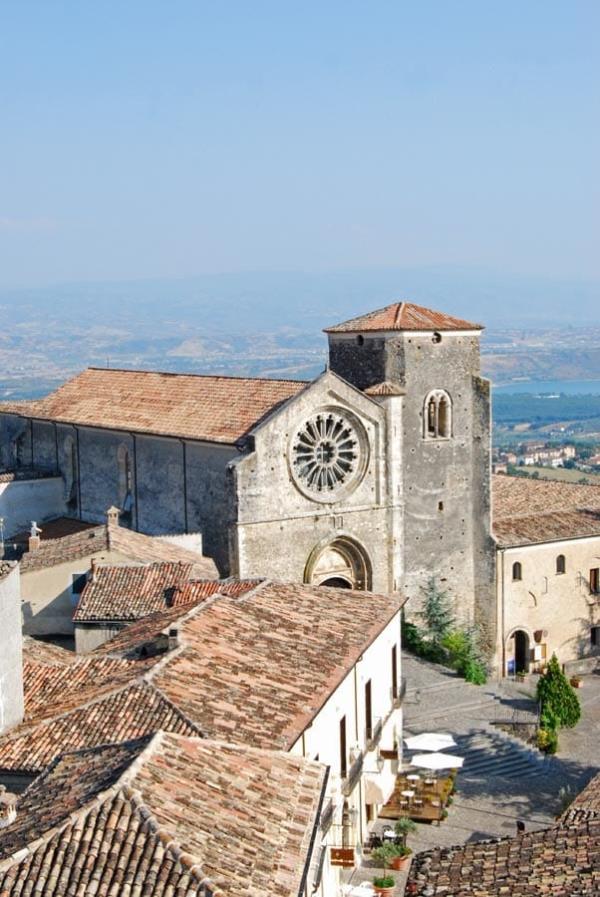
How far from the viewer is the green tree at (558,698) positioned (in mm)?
40906

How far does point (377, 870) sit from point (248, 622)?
5.53 meters

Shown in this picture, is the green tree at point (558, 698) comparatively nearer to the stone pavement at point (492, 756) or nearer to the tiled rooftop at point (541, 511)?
the stone pavement at point (492, 756)

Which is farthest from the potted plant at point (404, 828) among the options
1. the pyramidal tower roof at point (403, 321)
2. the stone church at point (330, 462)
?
the pyramidal tower roof at point (403, 321)

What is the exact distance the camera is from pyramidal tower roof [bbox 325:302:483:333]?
145 ft

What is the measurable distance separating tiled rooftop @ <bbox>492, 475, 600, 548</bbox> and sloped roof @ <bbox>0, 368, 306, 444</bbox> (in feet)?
33.3

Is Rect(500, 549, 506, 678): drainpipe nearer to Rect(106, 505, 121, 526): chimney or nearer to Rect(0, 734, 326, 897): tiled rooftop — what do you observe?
Rect(106, 505, 121, 526): chimney

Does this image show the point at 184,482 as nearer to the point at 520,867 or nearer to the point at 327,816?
the point at 327,816

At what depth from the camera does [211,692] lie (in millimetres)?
23578

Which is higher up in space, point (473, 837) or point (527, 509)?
point (527, 509)

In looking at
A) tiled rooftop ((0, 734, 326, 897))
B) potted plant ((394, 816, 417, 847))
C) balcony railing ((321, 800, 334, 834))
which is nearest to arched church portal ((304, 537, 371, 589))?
potted plant ((394, 816, 417, 847))

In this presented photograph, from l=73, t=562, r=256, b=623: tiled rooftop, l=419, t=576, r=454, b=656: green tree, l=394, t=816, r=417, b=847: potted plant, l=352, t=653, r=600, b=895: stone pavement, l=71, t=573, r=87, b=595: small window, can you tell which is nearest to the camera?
l=394, t=816, r=417, b=847: potted plant

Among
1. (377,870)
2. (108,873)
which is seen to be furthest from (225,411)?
(108,873)

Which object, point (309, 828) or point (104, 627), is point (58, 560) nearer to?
point (104, 627)

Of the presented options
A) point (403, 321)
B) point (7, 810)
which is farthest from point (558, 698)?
point (7, 810)
